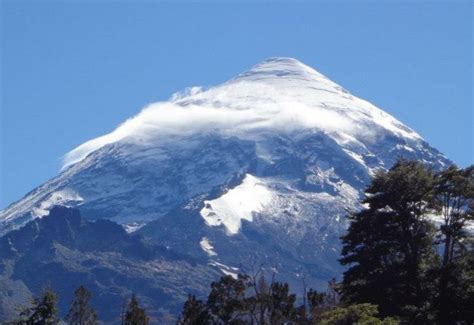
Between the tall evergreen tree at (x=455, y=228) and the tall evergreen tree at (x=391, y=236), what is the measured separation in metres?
1.50

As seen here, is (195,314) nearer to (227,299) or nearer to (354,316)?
(227,299)

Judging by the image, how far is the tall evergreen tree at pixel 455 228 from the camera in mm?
83000

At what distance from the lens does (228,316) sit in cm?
12150

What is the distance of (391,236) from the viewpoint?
91.8 metres

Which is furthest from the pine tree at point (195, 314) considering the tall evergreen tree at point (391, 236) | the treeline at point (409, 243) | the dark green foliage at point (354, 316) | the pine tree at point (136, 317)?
the dark green foliage at point (354, 316)

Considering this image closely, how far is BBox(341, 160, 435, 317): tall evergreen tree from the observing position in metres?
89.0

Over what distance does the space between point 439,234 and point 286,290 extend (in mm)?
31973

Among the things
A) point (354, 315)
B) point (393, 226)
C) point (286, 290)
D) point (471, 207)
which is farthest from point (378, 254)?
point (286, 290)

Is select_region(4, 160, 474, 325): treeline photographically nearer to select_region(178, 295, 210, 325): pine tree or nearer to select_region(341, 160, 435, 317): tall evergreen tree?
select_region(341, 160, 435, 317): tall evergreen tree

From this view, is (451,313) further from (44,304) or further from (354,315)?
(44,304)

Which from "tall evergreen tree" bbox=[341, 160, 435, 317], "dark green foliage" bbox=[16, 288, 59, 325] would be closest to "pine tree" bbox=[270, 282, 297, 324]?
"tall evergreen tree" bbox=[341, 160, 435, 317]

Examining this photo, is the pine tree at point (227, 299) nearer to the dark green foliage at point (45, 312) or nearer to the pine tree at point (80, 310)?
the pine tree at point (80, 310)

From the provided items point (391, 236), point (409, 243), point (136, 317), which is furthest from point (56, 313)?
point (409, 243)

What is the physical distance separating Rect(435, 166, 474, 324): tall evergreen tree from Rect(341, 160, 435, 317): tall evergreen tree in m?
1.50
